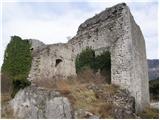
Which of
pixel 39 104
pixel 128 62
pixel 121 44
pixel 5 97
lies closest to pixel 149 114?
pixel 128 62

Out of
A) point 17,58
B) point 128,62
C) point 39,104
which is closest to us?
point 39,104

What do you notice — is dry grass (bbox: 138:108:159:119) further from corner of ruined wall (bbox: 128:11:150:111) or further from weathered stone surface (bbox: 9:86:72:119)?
weathered stone surface (bbox: 9:86:72:119)

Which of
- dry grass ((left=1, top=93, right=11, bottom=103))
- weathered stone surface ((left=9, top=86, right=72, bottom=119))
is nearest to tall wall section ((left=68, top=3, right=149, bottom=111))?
weathered stone surface ((left=9, top=86, right=72, bottom=119))

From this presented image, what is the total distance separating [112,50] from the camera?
20.3 m

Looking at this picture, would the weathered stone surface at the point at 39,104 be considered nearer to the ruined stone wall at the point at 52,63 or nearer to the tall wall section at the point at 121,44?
the ruined stone wall at the point at 52,63

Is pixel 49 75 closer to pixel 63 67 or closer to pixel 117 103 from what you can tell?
pixel 63 67

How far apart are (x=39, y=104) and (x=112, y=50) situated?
19.3 feet

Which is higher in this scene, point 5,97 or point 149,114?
point 5,97

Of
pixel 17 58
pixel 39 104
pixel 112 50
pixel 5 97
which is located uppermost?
pixel 112 50

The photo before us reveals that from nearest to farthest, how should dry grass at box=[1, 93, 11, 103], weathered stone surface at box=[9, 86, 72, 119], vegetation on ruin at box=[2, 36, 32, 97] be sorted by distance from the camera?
weathered stone surface at box=[9, 86, 72, 119], dry grass at box=[1, 93, 11, 103], vegetation on ruin at box=[2, 36, 32, 97]

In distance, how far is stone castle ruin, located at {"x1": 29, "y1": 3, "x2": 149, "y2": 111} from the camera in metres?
19.6

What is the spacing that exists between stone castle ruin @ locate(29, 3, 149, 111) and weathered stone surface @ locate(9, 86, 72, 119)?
401 cm

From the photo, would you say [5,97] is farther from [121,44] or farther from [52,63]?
[121,44]

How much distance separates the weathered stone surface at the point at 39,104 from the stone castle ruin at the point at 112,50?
401 cm
